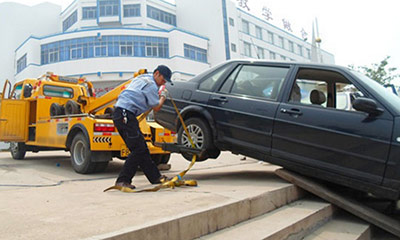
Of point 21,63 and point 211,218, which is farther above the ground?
point 21,63

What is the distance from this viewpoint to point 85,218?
2.34 metres

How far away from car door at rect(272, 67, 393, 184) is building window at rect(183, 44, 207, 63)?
95.6ft

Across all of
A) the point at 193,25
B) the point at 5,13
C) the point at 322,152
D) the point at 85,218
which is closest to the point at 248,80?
the point at 322,152

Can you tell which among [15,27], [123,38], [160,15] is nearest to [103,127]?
[123,38]

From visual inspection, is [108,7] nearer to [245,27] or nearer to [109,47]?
[109,47]

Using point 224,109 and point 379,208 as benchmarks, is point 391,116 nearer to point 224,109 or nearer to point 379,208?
point 379,208

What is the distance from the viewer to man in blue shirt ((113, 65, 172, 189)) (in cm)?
377

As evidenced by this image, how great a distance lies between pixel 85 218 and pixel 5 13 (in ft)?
152

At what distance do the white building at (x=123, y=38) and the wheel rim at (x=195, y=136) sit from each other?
24.0 meters

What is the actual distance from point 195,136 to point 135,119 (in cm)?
94

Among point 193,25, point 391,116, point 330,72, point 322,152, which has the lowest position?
point 322,152

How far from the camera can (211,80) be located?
15.1 feet

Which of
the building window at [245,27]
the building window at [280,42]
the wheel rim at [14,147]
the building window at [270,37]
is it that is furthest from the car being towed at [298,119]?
the building window at [280,42]

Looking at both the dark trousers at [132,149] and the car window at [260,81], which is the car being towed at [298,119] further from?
the dark trousers at [132,149]
